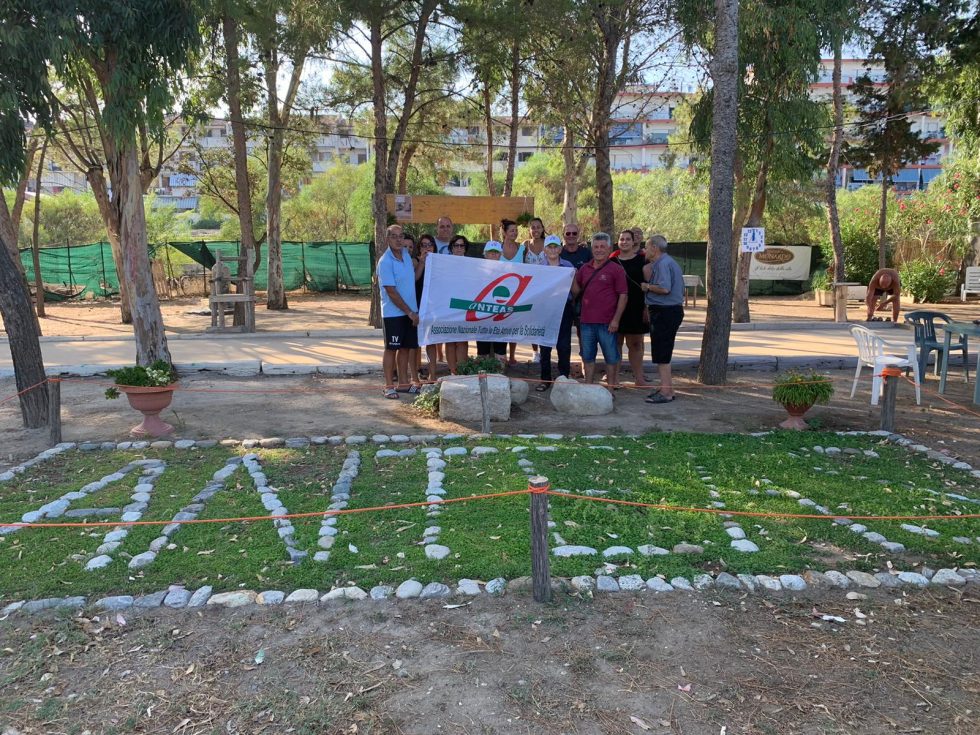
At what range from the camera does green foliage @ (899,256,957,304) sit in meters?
20.6

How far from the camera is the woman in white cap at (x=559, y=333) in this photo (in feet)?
27.9

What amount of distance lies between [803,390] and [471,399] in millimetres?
3212

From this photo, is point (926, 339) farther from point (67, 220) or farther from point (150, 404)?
point (67, 220)

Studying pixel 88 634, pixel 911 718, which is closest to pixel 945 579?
pixel 911 718

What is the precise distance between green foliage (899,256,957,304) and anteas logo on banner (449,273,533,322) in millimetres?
16914

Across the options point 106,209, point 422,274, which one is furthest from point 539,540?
point 106,209

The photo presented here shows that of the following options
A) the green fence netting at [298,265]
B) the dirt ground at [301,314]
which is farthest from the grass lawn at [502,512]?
the green fence netting at [298,265]

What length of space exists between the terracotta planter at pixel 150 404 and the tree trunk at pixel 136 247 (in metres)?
2.11

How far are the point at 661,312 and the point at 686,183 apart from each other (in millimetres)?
20299

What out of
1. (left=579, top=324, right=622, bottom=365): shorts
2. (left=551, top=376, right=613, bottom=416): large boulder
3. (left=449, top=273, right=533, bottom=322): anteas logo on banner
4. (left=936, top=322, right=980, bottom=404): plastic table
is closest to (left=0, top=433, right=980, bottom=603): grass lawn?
(left=551, top=376, right=613, bottom=416): large boulder

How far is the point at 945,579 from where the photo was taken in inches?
157

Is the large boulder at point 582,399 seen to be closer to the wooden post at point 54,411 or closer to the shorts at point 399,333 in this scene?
the shorts at point 399,333

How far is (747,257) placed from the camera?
49.4ft

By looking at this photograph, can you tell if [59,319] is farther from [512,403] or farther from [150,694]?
[150,694]
